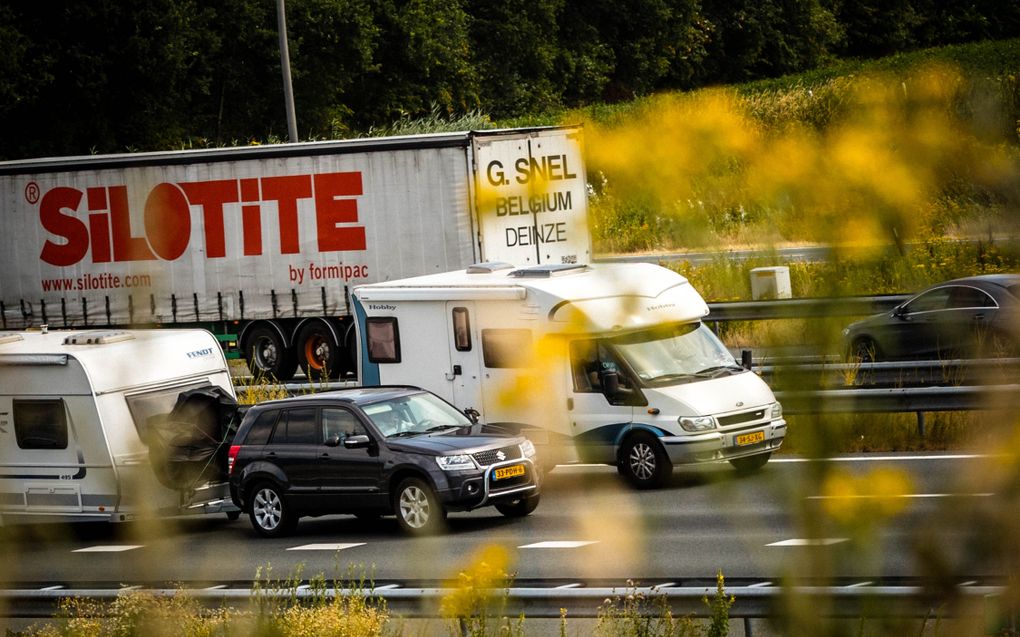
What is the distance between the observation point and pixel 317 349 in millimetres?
24547

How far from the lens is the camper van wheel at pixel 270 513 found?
13703 millimetres

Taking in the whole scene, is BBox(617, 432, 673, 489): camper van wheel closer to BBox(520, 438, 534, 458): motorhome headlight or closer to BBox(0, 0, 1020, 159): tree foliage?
BBox(520, 438, 534, 458): motorhome headlight

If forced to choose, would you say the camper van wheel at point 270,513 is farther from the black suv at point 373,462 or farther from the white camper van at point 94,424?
the white camper van at point 94,424

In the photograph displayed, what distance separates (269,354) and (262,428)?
11.0 metres

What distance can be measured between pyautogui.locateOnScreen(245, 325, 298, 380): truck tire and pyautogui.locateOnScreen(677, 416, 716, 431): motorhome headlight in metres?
11.9

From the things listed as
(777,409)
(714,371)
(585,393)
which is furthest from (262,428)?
(777,409)

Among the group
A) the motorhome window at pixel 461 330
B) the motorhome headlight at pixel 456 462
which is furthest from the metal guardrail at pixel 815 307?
the motorhome window at pixel 461 330

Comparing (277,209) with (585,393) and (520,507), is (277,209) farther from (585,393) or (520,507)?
(585,393)

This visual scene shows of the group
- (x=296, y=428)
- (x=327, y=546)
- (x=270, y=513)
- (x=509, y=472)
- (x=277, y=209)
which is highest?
(x=277, y=209)

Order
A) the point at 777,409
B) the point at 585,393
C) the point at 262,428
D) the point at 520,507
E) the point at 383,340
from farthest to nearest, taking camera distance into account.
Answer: the point at 383,340
the point at 262,428
the point at 520,507
the point at 585,393
the point at 777,409

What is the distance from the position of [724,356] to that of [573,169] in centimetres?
1298

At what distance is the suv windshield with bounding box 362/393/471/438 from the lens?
1366 cm

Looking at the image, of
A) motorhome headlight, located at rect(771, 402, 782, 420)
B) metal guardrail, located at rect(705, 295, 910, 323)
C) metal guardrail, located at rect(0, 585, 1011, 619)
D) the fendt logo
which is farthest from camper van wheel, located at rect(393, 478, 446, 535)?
the fendt logo

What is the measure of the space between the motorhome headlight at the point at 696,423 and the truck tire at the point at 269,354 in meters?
11.9
